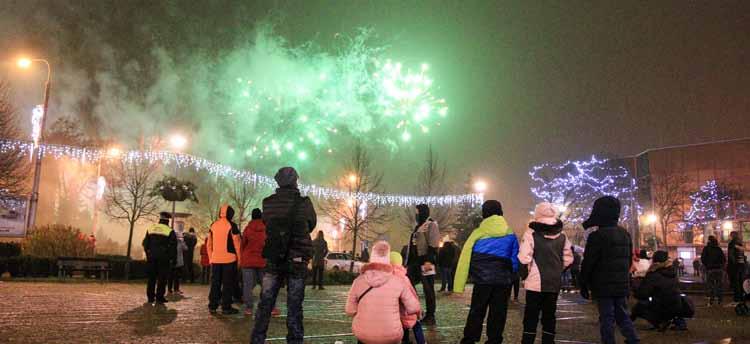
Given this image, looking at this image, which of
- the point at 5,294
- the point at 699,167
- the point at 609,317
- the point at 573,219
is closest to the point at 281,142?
the point at 5,294

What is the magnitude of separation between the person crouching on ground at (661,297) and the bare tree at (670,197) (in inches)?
1673

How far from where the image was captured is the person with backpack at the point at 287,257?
21.1 ft

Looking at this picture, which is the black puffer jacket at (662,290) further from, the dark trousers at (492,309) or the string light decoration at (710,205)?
the string light decoration at (710,205)

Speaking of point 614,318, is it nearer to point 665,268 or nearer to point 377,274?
point 377,274

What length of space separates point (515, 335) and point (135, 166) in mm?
35068

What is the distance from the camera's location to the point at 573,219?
50.9 m

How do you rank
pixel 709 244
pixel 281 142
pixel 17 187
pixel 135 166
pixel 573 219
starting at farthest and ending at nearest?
pixel 573 219, pixel 135 166, pixel 281 142, pixel 17 187, pixel 709 244

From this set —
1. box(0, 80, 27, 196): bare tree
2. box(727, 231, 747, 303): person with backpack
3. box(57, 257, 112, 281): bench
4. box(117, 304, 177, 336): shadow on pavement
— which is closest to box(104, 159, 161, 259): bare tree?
box(0, 80, 27, 196): bare tree

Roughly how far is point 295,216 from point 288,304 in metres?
0.95

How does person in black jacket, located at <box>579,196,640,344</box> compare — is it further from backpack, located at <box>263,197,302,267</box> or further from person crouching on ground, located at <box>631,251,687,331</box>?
backpack, located at <box>263,197,302,267</box>

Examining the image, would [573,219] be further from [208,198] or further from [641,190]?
[208,198]

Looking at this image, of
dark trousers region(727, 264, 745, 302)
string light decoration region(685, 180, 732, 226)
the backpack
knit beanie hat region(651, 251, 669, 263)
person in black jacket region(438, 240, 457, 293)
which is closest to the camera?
the backpack

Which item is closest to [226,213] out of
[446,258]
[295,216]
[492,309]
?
[295,216]

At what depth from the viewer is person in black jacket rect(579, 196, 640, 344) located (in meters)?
7.30
